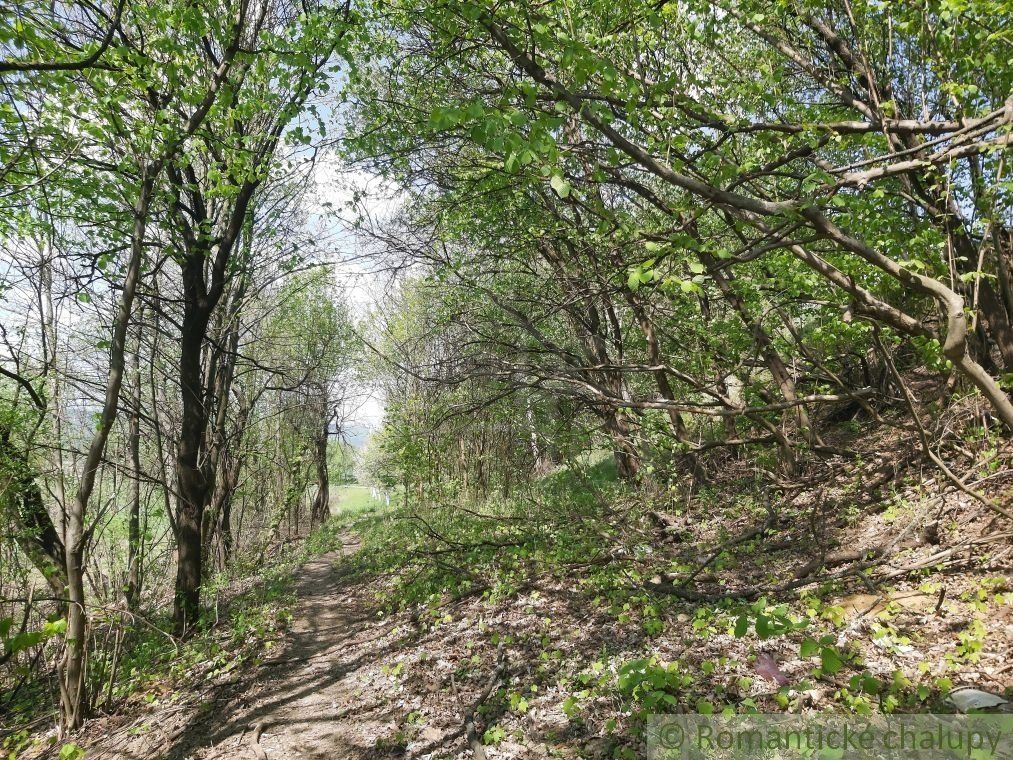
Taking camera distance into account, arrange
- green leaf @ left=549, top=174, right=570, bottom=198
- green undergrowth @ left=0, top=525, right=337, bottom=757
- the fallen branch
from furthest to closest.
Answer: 1. green undergrowth @ left=0, top=525, right=337, bottom=757
2. the fallen branch
3. green leaf @ left=549, top=174, right=570, bottom=198

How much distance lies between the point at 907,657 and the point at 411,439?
10.2m

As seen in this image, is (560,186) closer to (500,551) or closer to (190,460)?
(500,551)

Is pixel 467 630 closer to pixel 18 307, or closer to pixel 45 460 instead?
pixel 45 460

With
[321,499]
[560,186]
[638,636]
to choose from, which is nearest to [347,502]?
[321,499]

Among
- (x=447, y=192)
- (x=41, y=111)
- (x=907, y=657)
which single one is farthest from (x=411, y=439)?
(x=907, y=657)
